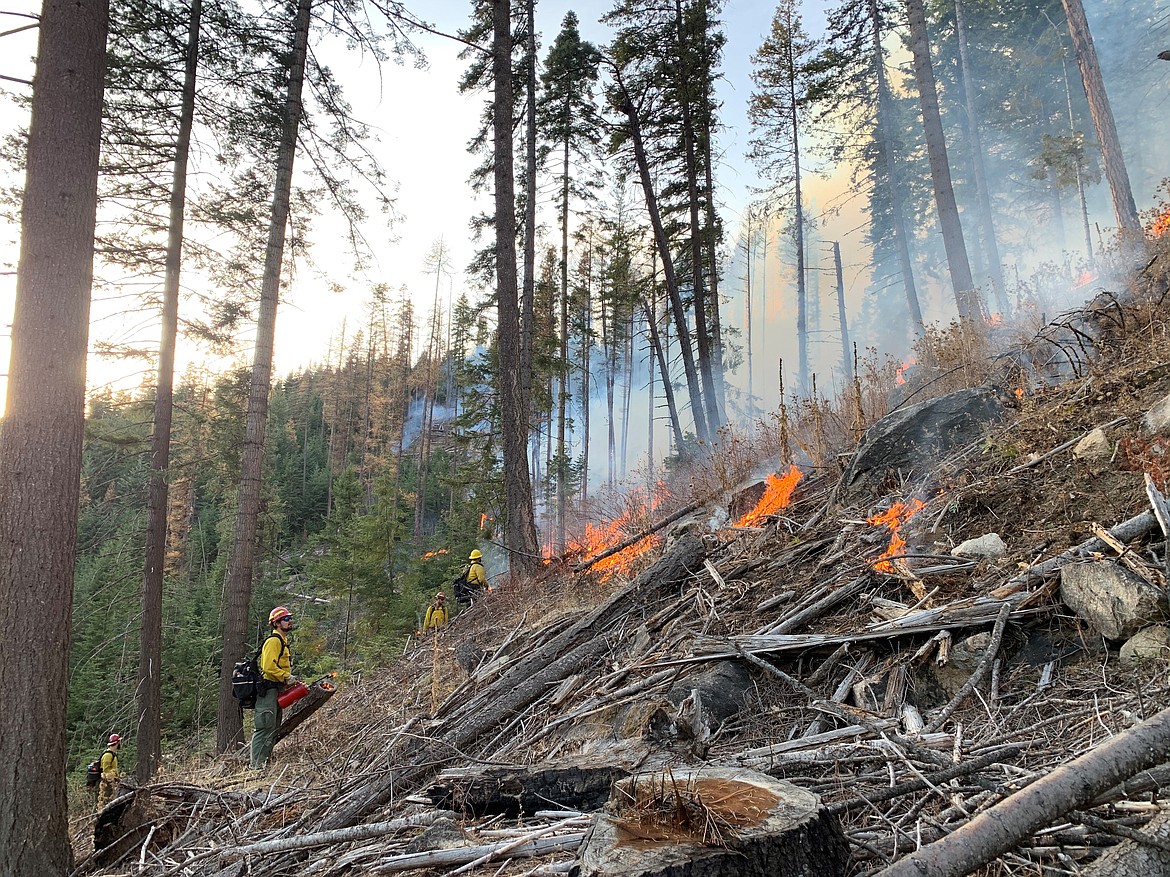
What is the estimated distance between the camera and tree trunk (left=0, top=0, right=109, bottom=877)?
329 centimetres

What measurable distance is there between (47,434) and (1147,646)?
239 inches

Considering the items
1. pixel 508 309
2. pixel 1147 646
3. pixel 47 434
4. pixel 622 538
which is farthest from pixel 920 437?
pixel 47 434

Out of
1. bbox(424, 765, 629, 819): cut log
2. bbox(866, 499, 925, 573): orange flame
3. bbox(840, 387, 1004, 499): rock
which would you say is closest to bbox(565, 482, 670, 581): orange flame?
bbox(840, 387, 1004, 499): rock

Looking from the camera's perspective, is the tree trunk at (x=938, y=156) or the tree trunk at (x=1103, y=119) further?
the tree trunk at (x=938, y=156)

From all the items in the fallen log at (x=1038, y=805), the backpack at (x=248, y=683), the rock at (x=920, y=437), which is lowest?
the backpack at (x=248, y=683)

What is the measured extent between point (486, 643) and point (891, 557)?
5.45 meters

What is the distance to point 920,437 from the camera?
514cm

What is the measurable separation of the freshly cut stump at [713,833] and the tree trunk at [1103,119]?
42.8 feet

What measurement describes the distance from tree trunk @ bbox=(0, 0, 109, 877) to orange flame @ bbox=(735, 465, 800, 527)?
5.44 meters

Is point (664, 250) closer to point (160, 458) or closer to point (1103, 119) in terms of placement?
point (1103, 119)

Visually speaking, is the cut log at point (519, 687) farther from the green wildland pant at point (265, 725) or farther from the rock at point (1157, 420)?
the green wildland pant at point (265, 725)

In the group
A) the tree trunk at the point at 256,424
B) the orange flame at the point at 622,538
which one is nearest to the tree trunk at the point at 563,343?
the orange flame at the point at 622,538

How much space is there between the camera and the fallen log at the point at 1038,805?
125 cm

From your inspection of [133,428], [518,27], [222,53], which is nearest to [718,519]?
[133,428]
